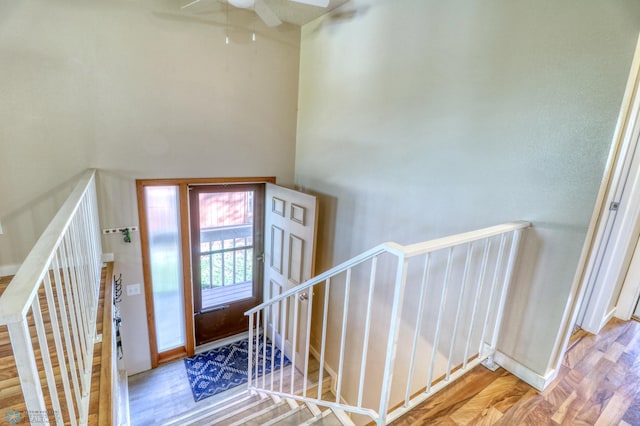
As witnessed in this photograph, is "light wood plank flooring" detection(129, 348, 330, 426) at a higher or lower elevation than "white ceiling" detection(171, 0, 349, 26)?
lower

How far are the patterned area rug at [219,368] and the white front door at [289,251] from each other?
0.49 m

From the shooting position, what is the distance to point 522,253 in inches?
74.5

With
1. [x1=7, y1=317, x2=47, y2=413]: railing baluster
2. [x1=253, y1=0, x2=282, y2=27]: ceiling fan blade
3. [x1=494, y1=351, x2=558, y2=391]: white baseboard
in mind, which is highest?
[x1=253, y1=0, x2=282, y2=27]: ceiling fan blade

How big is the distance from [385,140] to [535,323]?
1.76 m

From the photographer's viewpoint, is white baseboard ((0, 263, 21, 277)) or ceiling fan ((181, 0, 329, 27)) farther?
white baseboard ((0, 263, 21, 277))

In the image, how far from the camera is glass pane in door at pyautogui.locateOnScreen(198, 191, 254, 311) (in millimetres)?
3811

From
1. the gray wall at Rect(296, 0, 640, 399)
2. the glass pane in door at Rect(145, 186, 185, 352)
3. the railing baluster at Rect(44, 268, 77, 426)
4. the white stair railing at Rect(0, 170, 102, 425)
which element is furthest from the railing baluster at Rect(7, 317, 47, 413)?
the glass pane in door at Rect(145, 186, 185, 352)

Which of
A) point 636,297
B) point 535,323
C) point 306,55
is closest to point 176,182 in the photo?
point 306,55

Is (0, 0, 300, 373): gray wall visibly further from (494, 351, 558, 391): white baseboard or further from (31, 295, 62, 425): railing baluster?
(494, 351, 558, 391): white baseboard

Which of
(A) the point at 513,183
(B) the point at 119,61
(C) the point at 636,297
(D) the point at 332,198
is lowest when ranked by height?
(C) the point at 636,297

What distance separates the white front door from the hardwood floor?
1.69m

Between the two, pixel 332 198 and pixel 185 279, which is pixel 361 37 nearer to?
pixel 332 198

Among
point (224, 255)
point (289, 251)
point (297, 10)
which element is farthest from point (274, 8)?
point (224, 255)

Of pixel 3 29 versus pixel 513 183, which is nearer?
pixel 513 183
